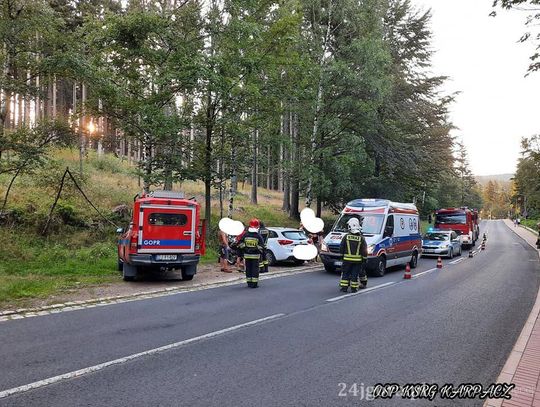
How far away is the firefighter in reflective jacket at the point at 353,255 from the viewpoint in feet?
36.3

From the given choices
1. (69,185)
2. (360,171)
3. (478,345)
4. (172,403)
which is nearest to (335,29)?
(360,171)

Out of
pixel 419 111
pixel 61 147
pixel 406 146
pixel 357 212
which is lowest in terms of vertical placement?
pixel 357 212

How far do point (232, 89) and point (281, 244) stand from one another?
21.3 ft

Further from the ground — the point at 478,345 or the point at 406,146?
the point at 406,146

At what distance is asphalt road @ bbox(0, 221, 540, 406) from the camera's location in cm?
452

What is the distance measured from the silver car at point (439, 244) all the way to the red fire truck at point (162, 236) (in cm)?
1523

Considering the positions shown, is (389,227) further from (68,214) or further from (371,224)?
(68,214)

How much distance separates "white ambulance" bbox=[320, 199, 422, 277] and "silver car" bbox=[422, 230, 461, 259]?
583 cm

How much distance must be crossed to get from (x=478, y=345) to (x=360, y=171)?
71.8 ft

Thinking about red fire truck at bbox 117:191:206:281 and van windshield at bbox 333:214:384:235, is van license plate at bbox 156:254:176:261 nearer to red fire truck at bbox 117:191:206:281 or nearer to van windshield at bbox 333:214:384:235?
red fire truck at bbox 117:191:206:281

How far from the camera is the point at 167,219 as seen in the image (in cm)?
1205

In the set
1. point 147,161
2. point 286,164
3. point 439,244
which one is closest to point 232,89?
point 147,161

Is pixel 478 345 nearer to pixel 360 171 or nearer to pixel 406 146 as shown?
pixel 360 171

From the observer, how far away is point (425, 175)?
32.0 meters
